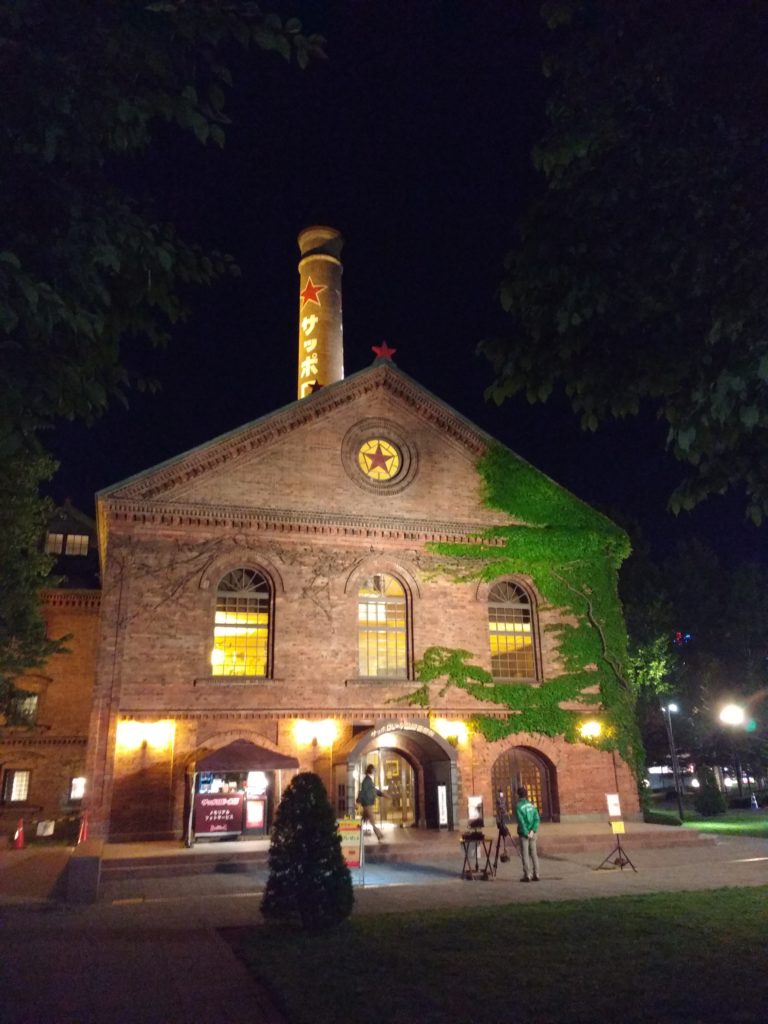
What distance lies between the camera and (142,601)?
2077cm

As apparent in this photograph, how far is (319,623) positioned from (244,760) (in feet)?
15.8

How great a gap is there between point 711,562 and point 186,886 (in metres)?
44.2

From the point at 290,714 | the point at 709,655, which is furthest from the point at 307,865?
the point at 709,655

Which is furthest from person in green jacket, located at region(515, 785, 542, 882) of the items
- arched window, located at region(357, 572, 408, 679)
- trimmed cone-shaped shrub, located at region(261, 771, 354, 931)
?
arched window, located at region(357, 572, 408, 679)

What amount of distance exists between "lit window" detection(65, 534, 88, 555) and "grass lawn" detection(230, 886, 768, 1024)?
30.0 metres

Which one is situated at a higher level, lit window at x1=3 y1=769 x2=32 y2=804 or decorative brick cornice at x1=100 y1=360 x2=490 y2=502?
decorative brick cornice at x1=100 y1=360 x2=490 y2=502

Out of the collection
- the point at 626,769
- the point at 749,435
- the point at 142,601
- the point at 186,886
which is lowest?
the point at 186,886

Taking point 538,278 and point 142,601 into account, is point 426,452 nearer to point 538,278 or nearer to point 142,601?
point 142,601

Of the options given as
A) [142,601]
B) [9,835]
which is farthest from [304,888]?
[9,835]

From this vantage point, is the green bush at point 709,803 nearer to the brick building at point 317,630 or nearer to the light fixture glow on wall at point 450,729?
the brick building at point 317,630

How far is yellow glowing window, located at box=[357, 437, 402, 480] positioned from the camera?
80.5 ft

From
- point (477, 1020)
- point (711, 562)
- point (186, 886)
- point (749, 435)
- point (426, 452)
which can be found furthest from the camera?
point (711, 562)

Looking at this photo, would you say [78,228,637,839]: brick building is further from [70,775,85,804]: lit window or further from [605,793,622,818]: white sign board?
[70,775,85,804]: lit window

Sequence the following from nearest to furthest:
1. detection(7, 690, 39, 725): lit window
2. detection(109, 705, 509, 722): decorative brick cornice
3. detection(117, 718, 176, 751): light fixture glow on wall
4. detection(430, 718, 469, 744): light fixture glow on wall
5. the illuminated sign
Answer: detection(117, 718, 176, 751): light fixture glow on wall → detection(109, 705, 509, 722): decorative brick cornice → detection(430, 718, 469, 744): light fixture glow on wall → detection(7, 690, 39, 725): lit window → the illuminated sign
